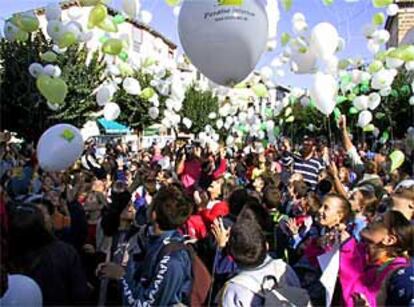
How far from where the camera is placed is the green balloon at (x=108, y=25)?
5914mm

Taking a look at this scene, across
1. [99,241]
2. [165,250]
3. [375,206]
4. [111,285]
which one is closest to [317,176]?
[375,206]

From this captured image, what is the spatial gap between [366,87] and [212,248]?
5.82 m

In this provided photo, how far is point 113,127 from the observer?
2891cm

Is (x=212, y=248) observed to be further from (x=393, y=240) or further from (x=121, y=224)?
(x=393, y=240)

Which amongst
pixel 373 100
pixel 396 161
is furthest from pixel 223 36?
pixel 373 100

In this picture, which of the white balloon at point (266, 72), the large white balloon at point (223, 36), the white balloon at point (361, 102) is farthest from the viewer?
the white balloon at point (361, 102)

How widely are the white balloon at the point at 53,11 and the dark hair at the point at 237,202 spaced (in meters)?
2.96

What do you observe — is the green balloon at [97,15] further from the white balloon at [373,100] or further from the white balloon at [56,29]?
the white balloon at [373,100]

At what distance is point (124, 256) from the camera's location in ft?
14.1

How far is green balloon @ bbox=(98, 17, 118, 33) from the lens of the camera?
591cm

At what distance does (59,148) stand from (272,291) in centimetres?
298

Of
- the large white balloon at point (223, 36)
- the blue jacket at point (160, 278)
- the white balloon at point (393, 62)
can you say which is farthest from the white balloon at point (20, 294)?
the white balloon at point (393, 62)

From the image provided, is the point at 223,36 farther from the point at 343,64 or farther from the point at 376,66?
the point at 376,66

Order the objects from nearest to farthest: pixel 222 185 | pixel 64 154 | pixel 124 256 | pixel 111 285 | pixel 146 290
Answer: pixel 146 290, pixel 111 285, pixel 124 256, pixel 64 154, pixel 222 185
